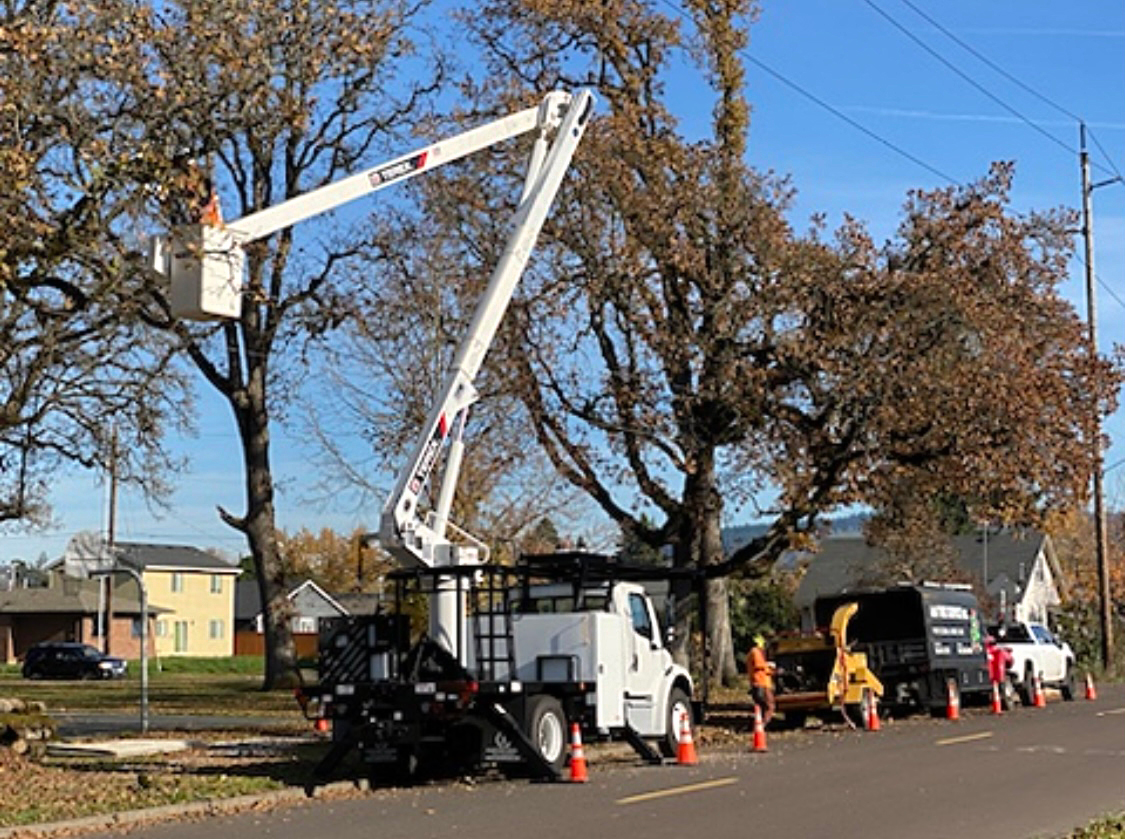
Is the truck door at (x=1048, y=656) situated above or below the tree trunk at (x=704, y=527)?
below

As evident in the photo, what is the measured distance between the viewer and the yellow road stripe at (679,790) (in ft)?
54.3

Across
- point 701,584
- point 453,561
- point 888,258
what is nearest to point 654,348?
point 888,258

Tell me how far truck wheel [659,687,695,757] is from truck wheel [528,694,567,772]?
2578 millimetres

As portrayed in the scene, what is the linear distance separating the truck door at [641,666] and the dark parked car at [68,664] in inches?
1882

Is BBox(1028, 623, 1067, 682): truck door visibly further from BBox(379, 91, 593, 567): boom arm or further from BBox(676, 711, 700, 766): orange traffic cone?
BBox(379, 91, 593, 567): boom arm

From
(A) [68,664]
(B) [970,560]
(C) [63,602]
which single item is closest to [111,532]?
(A) [68,664]

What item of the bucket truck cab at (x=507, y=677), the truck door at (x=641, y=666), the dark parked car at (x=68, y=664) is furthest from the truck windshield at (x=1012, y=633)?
the dark parked car at (x=68, y=664)

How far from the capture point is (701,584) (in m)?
23.9

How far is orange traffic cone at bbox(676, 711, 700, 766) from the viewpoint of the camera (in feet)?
69.3

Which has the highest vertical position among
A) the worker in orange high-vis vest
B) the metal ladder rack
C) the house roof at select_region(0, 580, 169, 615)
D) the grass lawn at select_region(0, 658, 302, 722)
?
the house roof at select_region(0, 580, 169, 615)

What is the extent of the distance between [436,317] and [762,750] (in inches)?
462

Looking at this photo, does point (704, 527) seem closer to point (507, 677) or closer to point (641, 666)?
point (641, 666)

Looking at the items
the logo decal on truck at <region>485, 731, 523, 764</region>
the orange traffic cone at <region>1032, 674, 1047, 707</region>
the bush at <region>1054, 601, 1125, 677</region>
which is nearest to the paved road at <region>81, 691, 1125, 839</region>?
the logo decal on truck at <region>485, 731, 523, 764</region>

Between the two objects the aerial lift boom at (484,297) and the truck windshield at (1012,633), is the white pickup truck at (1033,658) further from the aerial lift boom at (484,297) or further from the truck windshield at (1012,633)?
the aerial lift boom at (484,297)
